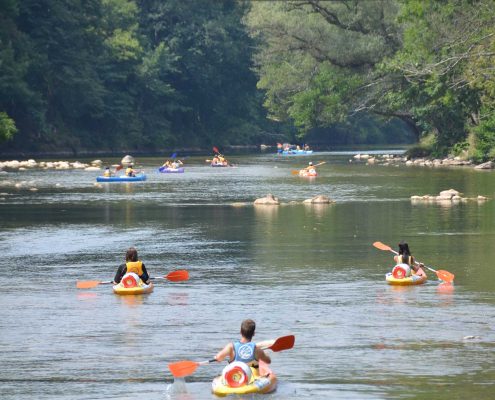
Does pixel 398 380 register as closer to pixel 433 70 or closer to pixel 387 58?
pixel 433 70

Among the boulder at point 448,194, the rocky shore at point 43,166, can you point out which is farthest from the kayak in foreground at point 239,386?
the rocky shore at point 43,166

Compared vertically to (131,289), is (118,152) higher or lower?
higher

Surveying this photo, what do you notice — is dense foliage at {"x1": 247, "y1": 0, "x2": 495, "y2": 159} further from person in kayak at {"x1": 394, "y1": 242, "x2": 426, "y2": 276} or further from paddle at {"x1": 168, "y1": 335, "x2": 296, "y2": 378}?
paddle at {"x1": 168, "y1": 335, "x2": 296, "y2": 378}

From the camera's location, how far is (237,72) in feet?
426

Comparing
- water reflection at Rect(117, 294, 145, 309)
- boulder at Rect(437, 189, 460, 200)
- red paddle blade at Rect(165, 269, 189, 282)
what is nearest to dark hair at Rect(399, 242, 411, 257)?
red paddle blade at Rect(165, 269, 189, 282)

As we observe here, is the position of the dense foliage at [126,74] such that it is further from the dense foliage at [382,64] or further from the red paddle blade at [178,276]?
the red paddle blade at [178,276]

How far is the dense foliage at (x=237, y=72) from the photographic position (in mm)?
73938

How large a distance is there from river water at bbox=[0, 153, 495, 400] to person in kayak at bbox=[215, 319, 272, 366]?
56 cm

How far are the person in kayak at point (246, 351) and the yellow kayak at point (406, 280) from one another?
9559 mm

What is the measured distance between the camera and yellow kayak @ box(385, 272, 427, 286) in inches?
1022

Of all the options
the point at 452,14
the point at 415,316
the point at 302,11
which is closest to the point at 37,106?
the point at 302,11

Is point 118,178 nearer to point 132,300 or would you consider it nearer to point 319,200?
point 319,200

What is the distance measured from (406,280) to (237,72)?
105077 millimetres

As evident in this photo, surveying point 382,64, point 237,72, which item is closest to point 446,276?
point 382,64
